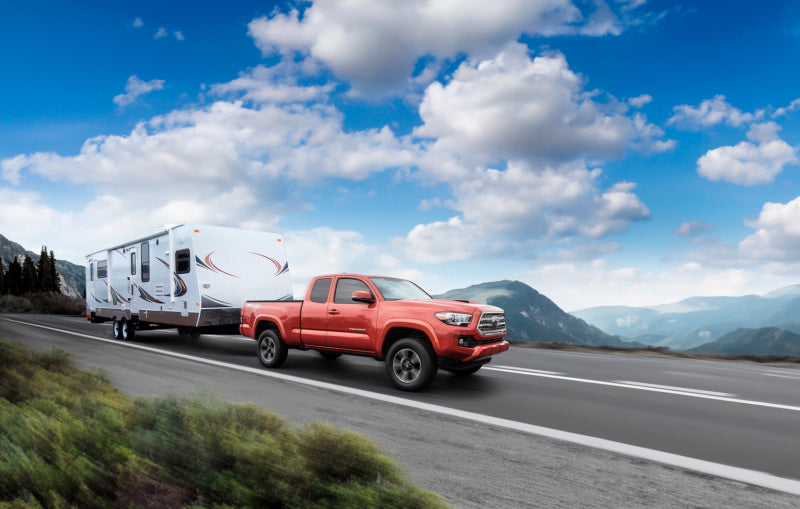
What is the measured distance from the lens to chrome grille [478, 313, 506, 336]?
7781 mm

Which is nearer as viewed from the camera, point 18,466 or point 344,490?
point 344,490

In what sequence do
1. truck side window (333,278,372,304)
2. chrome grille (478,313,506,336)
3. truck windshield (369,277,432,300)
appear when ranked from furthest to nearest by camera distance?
truck side window (333,278,372,304), truck windshield (369,277,432,300), chrome grille (478,313,506,336)

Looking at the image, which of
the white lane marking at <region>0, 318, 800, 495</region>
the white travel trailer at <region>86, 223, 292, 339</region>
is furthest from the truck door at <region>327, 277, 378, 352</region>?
the white travel trailer at <region>86, 223, 292, 339</region>

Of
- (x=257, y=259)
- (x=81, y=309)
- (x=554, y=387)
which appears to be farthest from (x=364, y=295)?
(x=81, y=309)

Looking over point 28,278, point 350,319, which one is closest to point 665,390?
point 350,319

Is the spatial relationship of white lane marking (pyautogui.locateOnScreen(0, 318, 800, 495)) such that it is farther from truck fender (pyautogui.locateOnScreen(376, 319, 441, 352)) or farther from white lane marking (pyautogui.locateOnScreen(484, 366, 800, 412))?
white lane marking (pyautogui.locateOnScreen(484, 366, 800, 412))

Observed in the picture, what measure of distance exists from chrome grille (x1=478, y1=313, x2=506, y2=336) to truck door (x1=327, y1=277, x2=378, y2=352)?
67.6 inches

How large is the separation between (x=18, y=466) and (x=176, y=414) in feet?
3.29

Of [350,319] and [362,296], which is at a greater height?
[362,296]

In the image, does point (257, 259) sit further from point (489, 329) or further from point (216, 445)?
point (216, 445)

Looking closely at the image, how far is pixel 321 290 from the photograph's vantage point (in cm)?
944

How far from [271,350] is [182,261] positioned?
15.4 ft

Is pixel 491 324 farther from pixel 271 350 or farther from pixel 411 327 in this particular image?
pixel 271 350

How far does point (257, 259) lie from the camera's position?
1384 centimetres
